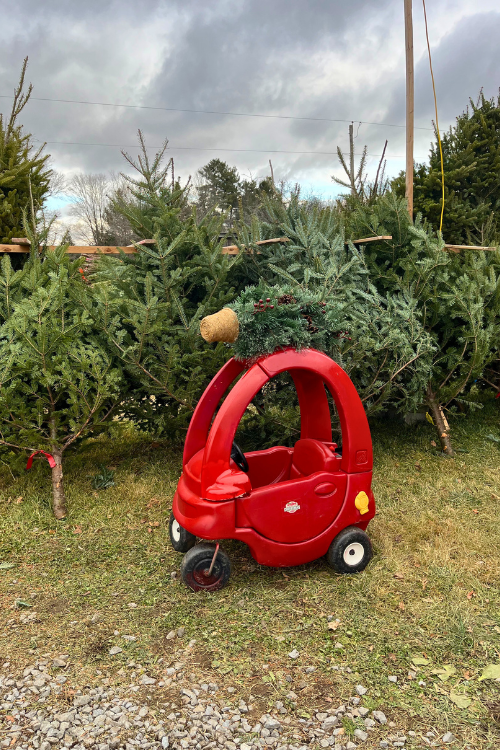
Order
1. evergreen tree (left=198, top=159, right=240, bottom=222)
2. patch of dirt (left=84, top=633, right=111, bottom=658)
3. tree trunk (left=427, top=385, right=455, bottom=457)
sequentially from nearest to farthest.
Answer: patch of dirt (left=84, top=633, right=111, bottom=658) < tree trunk (left=427, top=385, right=455, bottom=457) < evergreen tree (left=198, top=159, right=240, bottom=222)

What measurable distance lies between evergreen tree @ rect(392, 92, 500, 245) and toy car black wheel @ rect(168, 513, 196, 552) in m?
6.72

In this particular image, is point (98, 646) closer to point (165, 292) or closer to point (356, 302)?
point (165, 292)

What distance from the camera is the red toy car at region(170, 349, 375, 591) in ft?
9.45

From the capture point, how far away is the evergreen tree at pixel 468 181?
8109 millimetres

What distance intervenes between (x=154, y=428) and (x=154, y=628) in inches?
92.7

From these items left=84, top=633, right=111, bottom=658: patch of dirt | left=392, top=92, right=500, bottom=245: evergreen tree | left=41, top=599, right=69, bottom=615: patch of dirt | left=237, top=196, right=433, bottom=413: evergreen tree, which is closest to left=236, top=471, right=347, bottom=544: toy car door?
left=84, top=633, right=111, bottom=658: patch of dirt

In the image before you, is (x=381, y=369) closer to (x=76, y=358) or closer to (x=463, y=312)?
(x=463, y=312)

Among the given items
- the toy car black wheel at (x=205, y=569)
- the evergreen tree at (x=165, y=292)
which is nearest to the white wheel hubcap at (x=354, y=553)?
the toy car black wheel at (x=205, y=569)

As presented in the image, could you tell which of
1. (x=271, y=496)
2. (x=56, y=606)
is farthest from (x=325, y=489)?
Answer: (x=56, y=606)

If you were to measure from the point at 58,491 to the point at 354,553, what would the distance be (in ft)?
7.85

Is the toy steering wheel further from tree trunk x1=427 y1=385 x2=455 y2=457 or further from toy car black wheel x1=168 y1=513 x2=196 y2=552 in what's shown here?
tree trunk x1=427 y1=385 x2=455 y2=457

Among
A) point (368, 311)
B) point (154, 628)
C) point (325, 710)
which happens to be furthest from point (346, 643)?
point (368, 311)

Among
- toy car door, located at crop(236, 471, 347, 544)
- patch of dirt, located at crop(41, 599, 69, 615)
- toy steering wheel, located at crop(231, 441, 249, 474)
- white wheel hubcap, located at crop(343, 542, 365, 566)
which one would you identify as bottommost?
patch of dirt, located at crop(41, 599, 69, 615)

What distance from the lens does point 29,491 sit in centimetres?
440
